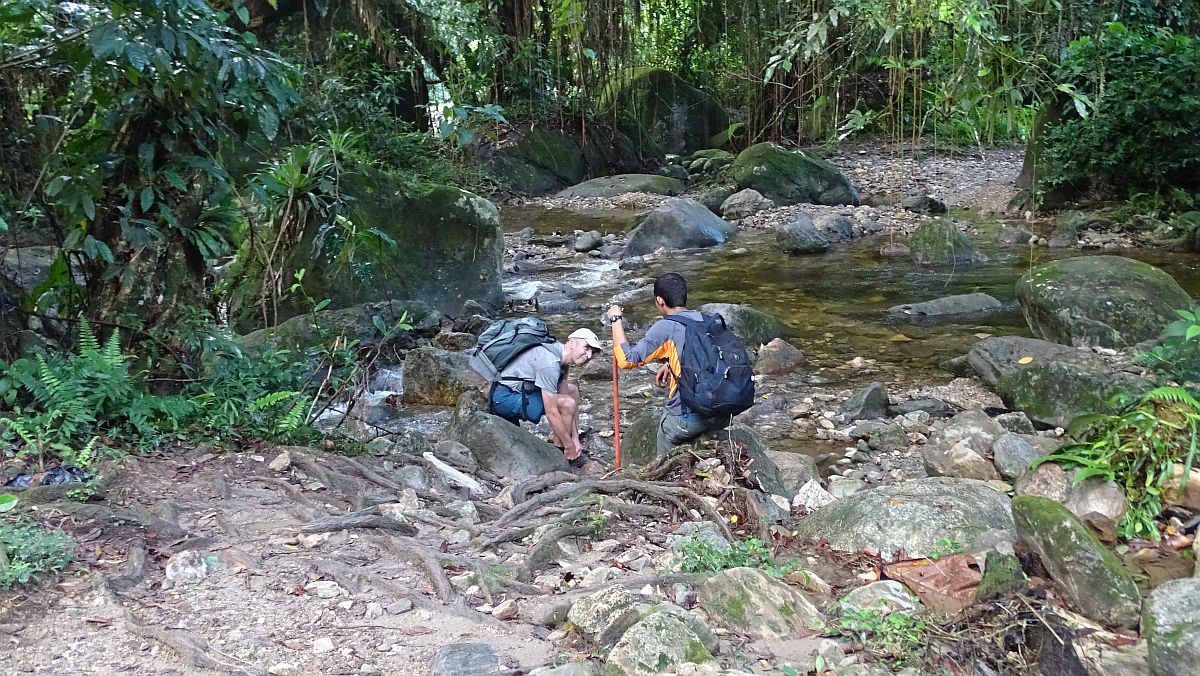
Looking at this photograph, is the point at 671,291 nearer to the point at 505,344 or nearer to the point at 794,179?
the point at 505,344

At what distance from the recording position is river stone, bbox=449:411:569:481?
5422 mm

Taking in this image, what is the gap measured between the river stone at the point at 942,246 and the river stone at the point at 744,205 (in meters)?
3.53

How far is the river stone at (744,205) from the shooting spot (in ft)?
49.4

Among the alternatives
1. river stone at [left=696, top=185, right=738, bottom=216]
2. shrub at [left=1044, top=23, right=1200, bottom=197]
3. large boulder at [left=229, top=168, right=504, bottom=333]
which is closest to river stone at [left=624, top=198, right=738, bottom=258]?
river stone at [left=696, top=185, right=738, bottom=216]

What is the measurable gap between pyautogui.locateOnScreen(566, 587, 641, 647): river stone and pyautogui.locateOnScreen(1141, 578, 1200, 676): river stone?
1448 mm

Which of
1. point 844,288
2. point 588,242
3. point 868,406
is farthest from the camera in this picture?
point 588,242

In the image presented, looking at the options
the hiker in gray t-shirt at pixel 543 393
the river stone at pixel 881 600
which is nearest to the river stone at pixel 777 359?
the hiker in gray t-shirt at pixel 543 393

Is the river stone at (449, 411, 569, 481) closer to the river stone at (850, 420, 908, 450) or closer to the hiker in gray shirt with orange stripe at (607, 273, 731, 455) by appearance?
the hiker in gray shirt with orange stripe at (607, 273, 731, 455)

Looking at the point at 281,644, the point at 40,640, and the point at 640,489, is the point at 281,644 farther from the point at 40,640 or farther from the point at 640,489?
the point at 640,489

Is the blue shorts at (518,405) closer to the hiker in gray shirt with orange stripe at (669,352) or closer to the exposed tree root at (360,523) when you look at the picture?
the hiker in gray shirt with orange stripe at (669,352)

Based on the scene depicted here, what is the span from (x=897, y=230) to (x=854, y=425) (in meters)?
7.68

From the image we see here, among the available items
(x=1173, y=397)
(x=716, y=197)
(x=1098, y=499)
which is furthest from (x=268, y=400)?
(x=716, y=197)

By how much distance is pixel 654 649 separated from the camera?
2709 millimetres

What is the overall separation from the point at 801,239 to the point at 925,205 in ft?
10.7
